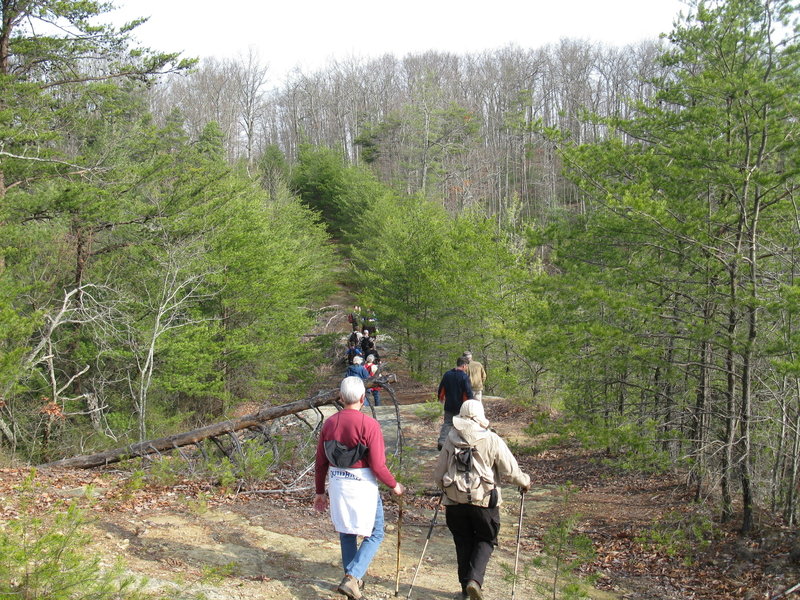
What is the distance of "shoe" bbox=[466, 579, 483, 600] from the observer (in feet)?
15.1

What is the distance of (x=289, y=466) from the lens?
888 centimetres

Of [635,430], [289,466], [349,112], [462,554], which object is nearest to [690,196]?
[635,430]

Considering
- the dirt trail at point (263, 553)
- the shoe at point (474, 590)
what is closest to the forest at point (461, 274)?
the dirt trail at point (263, 553)

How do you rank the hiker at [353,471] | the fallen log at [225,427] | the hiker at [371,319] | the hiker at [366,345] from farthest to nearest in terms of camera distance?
the hiker at [371,319]
the hiker at [366,345]
the fallen log at [225,427]
the hiker at [353,471]

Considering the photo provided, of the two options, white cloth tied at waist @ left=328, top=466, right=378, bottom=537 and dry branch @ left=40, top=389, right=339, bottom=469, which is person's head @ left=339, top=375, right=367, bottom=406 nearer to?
white cloth tied at waist @ left=328, top=466, right=378, bottom=537

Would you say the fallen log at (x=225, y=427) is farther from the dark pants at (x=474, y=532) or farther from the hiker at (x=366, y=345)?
the hiker at (x=366, y=345)

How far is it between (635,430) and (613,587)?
2.10 m

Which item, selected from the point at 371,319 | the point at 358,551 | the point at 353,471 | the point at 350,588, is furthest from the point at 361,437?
the point at 371,319

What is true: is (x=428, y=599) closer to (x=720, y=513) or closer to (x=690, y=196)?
(x=720, y=513)

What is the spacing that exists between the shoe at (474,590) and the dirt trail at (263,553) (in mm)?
423

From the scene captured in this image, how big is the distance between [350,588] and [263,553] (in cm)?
146

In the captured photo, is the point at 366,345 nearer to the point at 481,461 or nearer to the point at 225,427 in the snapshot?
the point at 225,427

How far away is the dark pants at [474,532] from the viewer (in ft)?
15.2

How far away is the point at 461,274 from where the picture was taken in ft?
60.7
